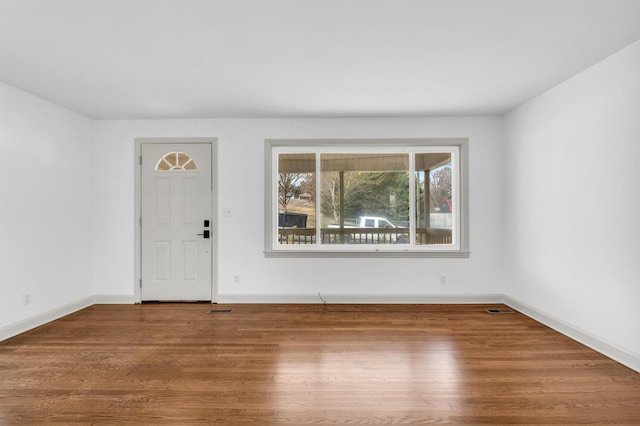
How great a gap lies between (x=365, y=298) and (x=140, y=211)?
10.6 feet

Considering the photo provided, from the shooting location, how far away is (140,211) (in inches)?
177

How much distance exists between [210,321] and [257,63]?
9.10 feet

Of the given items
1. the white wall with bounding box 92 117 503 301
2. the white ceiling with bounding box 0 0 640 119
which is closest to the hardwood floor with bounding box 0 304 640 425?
the white wall with bounding box 92 117 503 301

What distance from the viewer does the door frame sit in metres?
4.48

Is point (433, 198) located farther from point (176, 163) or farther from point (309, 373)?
point (176, 163)

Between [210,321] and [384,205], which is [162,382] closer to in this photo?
[210,321]

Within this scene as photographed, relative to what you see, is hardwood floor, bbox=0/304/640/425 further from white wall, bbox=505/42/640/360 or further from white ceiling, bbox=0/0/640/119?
white ceiling, bbox=0/0/640/119

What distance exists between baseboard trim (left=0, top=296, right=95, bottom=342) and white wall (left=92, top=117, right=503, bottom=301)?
28cm

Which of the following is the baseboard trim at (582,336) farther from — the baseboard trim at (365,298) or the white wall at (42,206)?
the white wall at (42,206)

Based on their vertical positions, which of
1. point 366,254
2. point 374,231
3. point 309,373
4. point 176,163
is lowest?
point 309,373

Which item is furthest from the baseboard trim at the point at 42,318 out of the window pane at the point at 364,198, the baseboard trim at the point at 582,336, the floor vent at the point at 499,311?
the baseboard trim at the point at 582,336

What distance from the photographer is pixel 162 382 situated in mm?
2404

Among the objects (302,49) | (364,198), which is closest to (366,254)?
(364,198)

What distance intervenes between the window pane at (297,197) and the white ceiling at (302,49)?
34.4 inches
